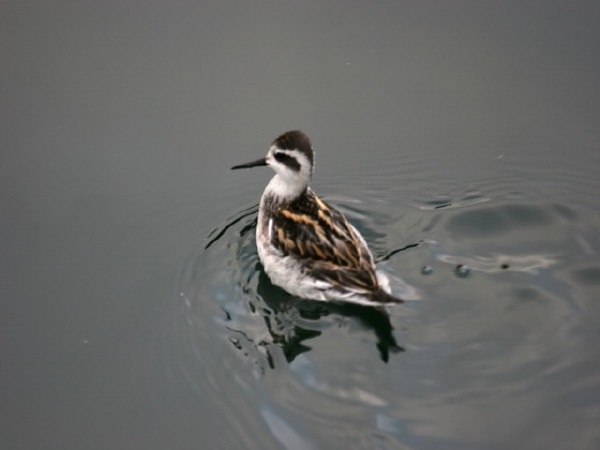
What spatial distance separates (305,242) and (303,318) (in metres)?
0.64

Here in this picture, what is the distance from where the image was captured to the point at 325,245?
218 inches

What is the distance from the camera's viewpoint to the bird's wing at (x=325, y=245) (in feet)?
17.3

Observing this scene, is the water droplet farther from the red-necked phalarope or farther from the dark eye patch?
the dark eye patch

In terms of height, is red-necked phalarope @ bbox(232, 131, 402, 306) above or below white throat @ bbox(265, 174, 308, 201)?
below

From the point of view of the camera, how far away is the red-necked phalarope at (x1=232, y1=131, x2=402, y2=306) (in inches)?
208

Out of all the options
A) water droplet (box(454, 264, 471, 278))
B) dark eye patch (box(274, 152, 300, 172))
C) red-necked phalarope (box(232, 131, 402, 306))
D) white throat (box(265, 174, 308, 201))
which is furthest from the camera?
white throat (box(265, 174, 308, 201))

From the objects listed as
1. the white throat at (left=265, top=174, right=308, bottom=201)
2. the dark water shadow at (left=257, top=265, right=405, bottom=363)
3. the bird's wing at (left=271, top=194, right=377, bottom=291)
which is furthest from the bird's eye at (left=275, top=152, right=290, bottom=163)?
the dark water shadow at (left=257, top=265, right=405, bottom=363)

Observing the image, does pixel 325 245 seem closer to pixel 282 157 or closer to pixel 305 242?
pixel 305 242

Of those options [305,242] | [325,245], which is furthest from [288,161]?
[325,245]

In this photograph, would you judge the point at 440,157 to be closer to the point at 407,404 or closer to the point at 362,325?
the point at 362,325

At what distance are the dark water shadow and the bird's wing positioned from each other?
29 centimetres

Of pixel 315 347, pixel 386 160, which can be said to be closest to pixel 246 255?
pixel 315 347

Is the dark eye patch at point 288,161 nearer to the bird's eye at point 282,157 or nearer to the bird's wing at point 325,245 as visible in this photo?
the bird's eye at point 282,157

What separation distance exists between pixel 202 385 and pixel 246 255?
1.62m
